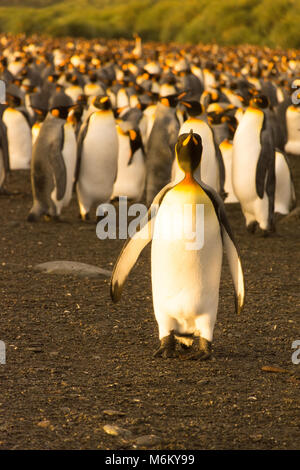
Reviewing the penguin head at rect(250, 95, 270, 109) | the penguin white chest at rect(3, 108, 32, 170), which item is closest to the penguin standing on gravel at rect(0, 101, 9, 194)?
the penguin white chest at rect(3, 108, 32, 170)

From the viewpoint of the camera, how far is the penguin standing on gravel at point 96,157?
26.7ft

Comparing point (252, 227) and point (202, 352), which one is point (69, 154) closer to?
point (252, 227)

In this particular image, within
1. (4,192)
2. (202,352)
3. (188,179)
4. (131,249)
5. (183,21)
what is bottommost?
(183,21)

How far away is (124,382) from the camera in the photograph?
13.1 feet

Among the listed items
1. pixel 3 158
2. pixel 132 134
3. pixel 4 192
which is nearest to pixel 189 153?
pixel 132 134

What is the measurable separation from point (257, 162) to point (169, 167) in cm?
136

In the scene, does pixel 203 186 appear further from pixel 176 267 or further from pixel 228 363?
pixel 228 363

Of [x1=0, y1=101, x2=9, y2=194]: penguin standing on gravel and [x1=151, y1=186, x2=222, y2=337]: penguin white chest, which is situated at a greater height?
[x1=151, y1=186, x2=222, y2=337]: penguin white chest

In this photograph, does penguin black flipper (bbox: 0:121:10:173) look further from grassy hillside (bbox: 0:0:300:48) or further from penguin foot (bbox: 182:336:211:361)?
grassy hillside (bbox: 0:0:300:48)

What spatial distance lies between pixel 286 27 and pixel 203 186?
36.9 meters

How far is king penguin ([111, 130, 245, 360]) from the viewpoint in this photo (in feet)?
13.6

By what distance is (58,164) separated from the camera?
310 inches

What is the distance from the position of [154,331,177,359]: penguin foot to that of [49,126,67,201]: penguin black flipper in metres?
3.76

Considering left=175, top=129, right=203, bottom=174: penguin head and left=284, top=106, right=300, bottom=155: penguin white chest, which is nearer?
left=175, top=129, right=203, bottom=174: penguin head
